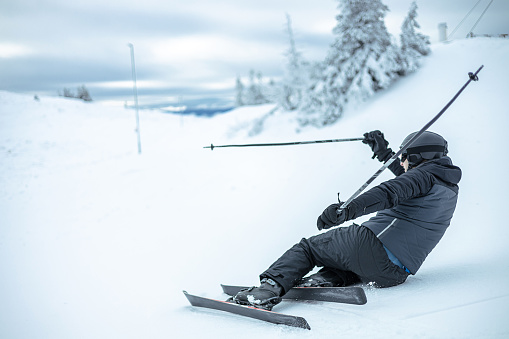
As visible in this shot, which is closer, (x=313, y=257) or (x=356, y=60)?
(x=313, y=257)

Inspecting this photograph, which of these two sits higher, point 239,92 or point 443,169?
point 239,92

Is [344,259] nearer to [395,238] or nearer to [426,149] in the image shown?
[395,238]

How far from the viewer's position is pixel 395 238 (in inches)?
92.3

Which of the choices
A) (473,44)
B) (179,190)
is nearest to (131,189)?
(179,190)

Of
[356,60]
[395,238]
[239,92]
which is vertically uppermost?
[239,92]

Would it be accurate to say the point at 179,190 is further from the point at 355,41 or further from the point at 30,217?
the point at 355,41

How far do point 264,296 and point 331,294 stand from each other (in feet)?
1.57

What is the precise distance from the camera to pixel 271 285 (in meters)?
2.41

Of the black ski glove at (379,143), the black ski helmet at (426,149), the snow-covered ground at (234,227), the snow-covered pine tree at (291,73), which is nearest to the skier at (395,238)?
the black ski helmet at (426,149)

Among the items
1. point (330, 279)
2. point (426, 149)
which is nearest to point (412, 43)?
point (426, 149)

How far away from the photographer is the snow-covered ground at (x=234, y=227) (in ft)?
7.20

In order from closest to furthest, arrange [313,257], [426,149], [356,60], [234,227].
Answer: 1. [426,149]
2. [313,257]
3. [234,227]
4. [356,60]

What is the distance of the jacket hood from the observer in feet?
7.26

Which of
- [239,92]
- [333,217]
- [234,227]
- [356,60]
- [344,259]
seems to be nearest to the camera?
[333,217]
